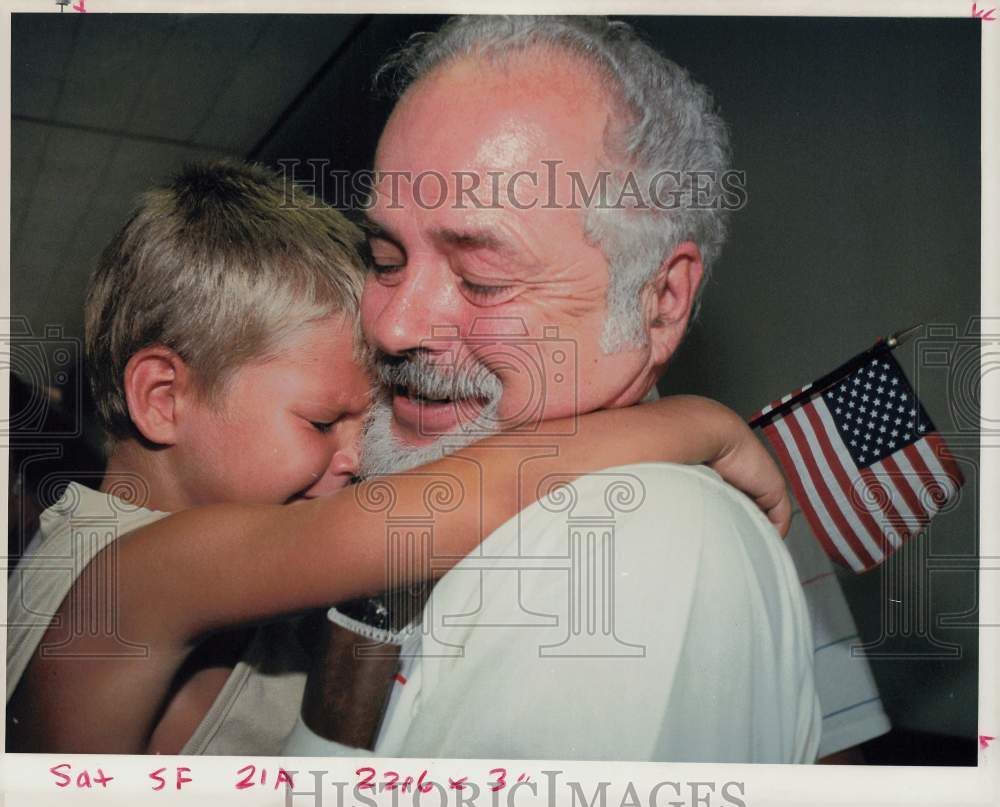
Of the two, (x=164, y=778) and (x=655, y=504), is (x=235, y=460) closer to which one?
(x=164, y=778)

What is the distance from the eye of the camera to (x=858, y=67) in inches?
76.6

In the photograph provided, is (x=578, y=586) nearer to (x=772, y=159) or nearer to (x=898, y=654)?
(x=898, y=654)

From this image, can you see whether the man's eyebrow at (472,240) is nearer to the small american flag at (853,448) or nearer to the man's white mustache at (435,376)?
the man's white mustache at (435,376)

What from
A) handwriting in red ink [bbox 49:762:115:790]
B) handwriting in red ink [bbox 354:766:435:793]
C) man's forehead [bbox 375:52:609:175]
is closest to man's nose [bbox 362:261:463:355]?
man's forehead [bbox 375:52:609:175]

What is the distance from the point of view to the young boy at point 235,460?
5.79ft

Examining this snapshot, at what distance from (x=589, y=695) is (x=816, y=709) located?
48 centimetres

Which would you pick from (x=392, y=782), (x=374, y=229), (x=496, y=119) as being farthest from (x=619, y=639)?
(x=496, y=119)

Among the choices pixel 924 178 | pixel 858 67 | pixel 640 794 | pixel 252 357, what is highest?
pixel 858 67

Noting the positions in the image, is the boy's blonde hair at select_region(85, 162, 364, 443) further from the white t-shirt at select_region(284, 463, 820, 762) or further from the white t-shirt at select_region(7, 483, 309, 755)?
the white t-shirt at select_region(284, 463, 820, 762)

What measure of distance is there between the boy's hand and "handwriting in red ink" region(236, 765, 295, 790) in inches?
44.2

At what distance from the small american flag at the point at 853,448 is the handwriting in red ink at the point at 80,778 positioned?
5.24ft

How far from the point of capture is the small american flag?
6.25 ft

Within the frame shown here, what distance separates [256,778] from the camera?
1929 mm

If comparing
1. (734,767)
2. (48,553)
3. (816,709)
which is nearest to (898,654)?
(816,709)
